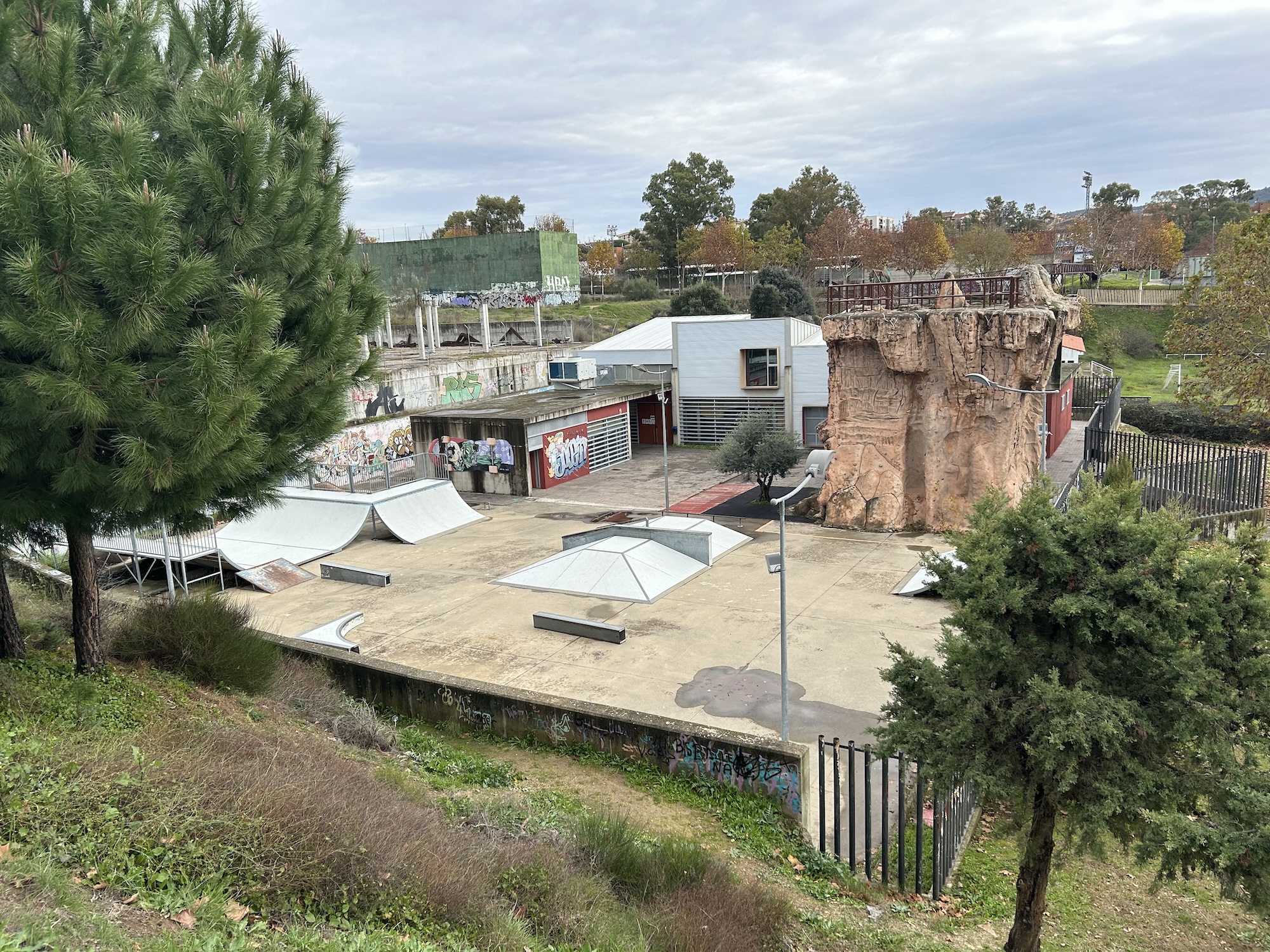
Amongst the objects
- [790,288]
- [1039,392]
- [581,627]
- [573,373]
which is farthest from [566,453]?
[790,288]

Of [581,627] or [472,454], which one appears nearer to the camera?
[581,627]

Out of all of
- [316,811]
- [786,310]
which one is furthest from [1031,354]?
[786,310]

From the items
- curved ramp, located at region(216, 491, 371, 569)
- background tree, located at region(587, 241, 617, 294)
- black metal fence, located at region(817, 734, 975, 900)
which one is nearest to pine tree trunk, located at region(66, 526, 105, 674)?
black metal fence, located at region(817, 734, 975, 900)

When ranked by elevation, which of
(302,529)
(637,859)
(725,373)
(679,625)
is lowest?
(679,625)

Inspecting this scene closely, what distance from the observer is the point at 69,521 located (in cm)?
928

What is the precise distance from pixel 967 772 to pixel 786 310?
164 ft

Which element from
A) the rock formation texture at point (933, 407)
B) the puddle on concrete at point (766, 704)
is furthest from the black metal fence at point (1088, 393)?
the puddle on concrete at point (766, 704)

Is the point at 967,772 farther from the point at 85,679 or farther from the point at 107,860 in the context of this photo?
the point at 85,679

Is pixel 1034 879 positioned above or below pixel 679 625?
above

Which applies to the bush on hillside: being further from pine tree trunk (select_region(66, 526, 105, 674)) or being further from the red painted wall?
pine tree trunk (select_region(66, 526, 105, 674))

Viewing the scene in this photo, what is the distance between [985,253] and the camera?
63.8m

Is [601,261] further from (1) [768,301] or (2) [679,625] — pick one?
(2) [679,625]

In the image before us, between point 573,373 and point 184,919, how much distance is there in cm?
3687

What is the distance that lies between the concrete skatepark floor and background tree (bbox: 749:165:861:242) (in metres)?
59.8
